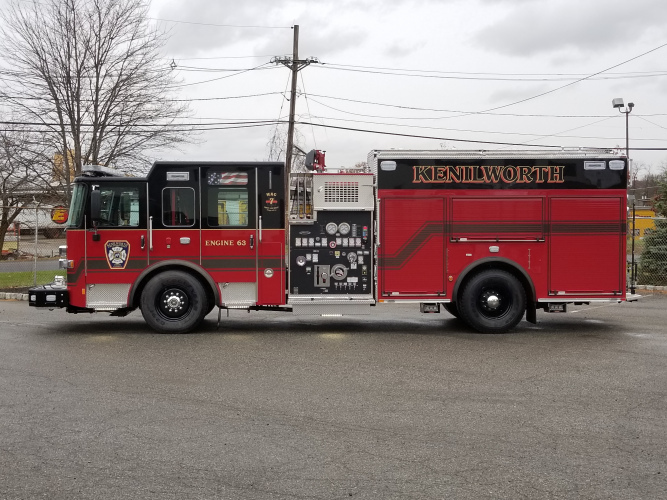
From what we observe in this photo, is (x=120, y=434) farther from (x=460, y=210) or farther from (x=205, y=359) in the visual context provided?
(x=460, y=210)

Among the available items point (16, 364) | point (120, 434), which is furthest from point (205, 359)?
point (120, 434)

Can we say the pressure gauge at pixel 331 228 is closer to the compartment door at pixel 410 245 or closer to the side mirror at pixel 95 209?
the compartment door at pixel 410 245

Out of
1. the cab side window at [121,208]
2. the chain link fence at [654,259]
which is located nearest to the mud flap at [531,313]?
the cab side window at [121,208]

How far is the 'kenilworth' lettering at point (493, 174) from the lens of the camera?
33.1 feet

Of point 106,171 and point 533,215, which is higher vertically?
point 106,171

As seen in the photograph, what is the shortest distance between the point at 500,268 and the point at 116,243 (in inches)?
239

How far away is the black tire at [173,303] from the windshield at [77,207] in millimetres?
1506

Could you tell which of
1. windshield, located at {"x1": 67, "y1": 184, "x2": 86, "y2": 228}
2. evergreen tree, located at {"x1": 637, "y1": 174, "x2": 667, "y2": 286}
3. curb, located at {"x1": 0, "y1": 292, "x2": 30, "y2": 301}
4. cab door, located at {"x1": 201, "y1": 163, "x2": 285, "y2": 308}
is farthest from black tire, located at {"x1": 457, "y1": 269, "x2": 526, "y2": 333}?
curb, located at {"x1": 0, "y1": 292, "x2": 30, "y2": 301}

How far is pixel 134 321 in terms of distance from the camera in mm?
11719

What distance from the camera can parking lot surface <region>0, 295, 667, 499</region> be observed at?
165 inches

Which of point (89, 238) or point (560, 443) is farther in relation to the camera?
point (89, 238)

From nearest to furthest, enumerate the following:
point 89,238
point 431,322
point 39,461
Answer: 1. point 39,461
2. point 89,238
3. point 431,322

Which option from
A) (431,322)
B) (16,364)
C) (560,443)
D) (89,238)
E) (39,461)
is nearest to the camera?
(39,461)

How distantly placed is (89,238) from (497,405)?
687 cm
